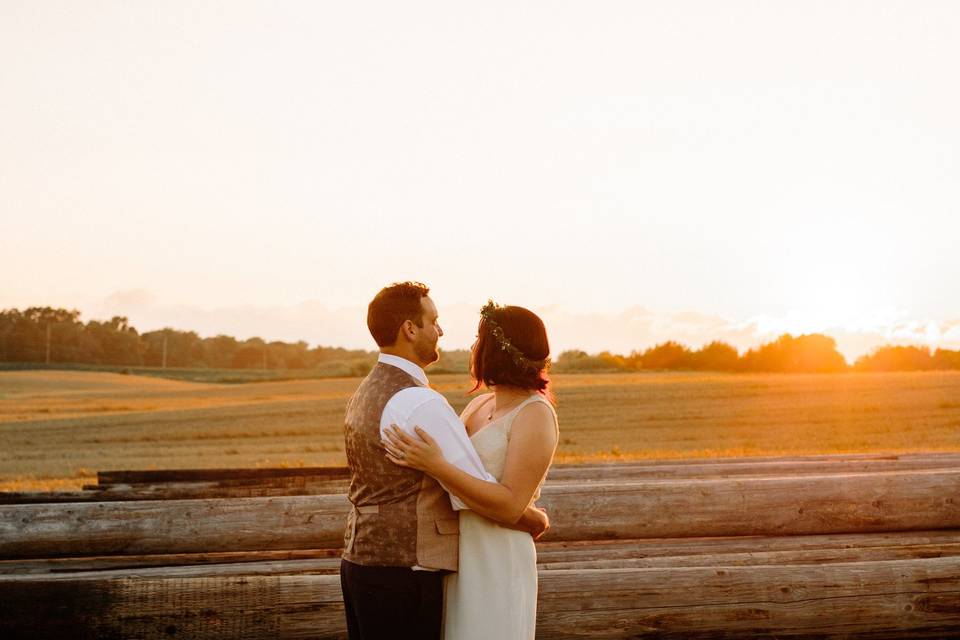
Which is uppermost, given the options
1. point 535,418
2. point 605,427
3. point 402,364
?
point 402,364

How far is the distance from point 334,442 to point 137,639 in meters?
16.0

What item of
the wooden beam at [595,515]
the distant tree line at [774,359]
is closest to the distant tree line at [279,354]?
the distant tree line at [774,359]

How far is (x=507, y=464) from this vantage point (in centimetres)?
365

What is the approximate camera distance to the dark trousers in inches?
140

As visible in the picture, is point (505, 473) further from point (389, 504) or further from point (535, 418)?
point (389, 504)

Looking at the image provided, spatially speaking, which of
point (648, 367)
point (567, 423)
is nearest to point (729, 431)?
point (567, 423)

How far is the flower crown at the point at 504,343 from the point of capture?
366cm

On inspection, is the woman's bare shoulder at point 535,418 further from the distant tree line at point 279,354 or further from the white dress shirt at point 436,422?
the distant tree line at point 279,354

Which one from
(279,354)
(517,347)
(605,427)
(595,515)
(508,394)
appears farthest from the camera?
(279,354)

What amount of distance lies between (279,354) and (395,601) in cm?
6723

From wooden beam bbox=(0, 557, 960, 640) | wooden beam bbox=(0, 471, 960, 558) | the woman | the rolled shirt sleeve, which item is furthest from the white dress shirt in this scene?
wooden beam bbox=(0, 471, 960, 558)

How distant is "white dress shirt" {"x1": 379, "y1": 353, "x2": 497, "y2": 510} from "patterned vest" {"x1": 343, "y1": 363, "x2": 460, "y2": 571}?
55 millimetres

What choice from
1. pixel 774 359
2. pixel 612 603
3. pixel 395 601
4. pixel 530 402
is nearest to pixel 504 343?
pixel 530 402

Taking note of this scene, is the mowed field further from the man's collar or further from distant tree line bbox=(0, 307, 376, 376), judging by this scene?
distant tree line bbox=(0, 307, 376, 376)
